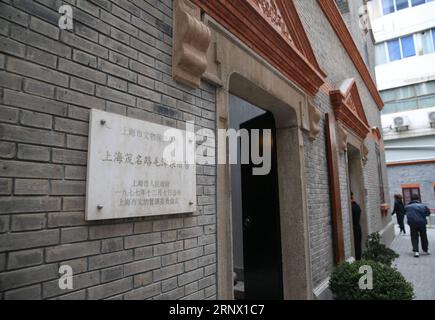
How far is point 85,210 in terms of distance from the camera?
A: 162 centimetres

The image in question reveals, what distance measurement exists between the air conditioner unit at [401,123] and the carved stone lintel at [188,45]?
2023cm

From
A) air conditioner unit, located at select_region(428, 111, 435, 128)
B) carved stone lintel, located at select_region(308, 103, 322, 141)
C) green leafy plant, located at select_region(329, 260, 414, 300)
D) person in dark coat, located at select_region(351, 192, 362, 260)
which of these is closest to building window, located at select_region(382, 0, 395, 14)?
air conditioner unit, located at select_region(428, 111, 435, 128)

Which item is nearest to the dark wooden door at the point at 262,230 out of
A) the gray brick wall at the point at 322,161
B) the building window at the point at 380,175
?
the gray brick wall at the point at 322,161

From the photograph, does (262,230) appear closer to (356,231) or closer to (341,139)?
(341,139)

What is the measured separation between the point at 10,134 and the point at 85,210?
508mm

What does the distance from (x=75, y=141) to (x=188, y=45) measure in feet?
3.90

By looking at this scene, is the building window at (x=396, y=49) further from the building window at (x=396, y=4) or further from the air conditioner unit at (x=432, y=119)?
the air conditioner unit at (x=432, y=119)

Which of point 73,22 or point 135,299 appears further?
point 135,299

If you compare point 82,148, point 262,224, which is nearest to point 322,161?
point 262,224

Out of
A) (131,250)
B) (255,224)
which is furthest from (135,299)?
(255,224)

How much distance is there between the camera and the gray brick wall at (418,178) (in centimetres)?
1834

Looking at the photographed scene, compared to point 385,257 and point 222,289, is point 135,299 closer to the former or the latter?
point 222,289

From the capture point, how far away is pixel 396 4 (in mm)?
20109

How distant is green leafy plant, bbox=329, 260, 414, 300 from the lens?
143 inches
